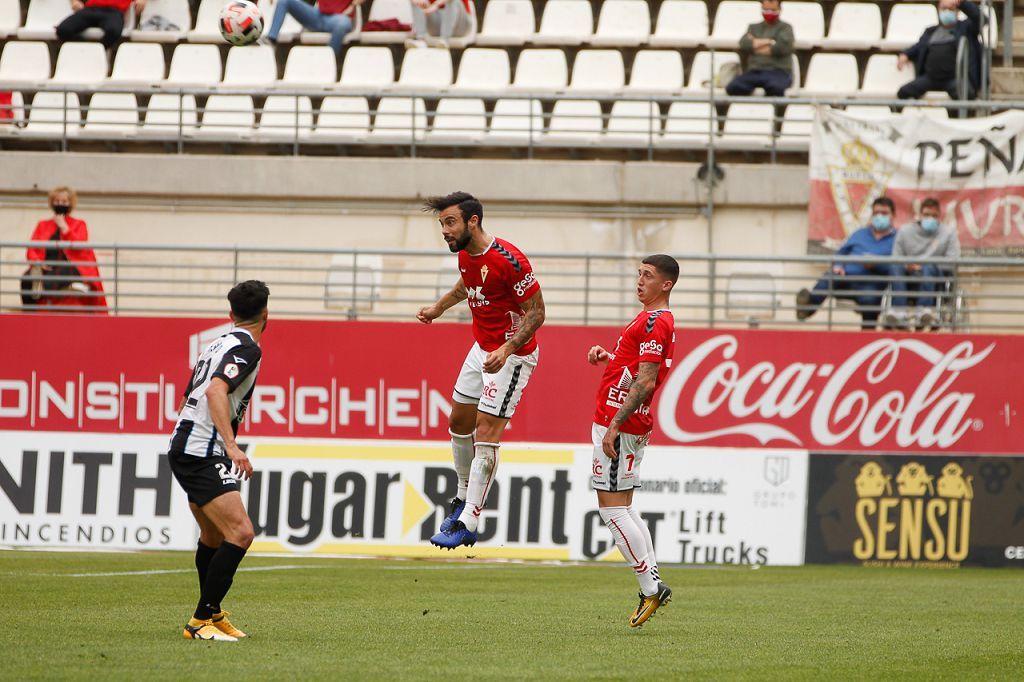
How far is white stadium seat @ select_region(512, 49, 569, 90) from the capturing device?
2114 cm

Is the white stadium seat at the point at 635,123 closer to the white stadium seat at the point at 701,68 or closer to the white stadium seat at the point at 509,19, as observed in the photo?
the white stadium seat at the point at 701,68

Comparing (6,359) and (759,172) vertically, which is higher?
(759,172)

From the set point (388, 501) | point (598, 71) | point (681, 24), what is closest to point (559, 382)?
point (388, 501)

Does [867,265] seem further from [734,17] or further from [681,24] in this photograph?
[681,24]

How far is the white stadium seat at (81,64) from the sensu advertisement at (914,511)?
41.4 feet

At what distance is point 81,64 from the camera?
71.2 feet

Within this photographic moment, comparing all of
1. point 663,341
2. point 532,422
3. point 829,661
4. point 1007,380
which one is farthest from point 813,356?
point 829,661

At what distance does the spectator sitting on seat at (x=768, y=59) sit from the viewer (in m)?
19.9

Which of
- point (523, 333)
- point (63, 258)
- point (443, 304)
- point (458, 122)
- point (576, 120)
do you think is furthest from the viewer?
point (576, 120)

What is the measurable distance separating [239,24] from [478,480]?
22.2 feet

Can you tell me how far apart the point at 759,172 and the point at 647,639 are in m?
11.4

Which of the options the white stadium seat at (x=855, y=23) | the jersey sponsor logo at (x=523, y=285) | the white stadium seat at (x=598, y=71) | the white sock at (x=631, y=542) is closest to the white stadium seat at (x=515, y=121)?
the white stadium seat at (x=598, y=71)

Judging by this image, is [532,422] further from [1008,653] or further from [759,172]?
[1008,653]

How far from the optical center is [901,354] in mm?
15984
